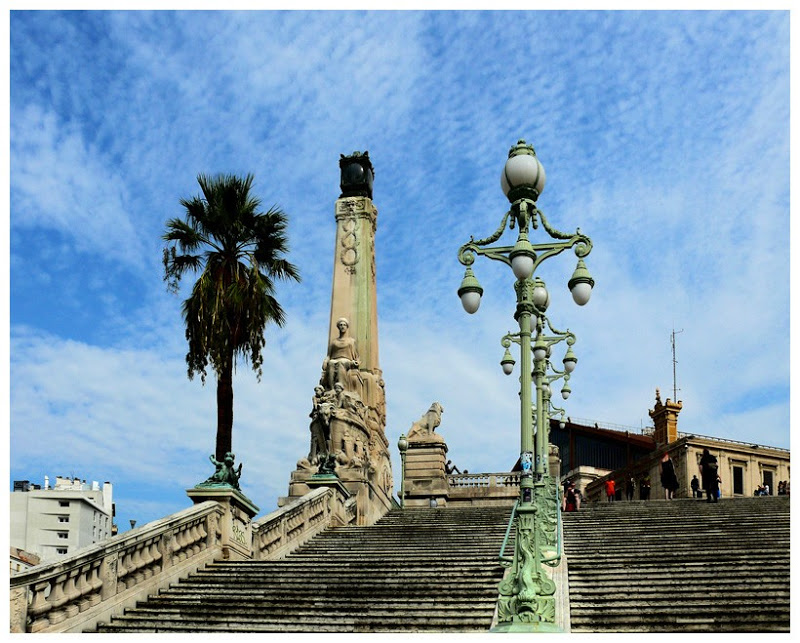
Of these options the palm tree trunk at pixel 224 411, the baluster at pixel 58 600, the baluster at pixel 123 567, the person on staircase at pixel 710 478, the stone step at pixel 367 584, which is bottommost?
the baluster at pixel 58 600

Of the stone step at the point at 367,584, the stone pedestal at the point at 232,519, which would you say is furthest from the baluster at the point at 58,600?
the stone pedestal at the point at 232,519

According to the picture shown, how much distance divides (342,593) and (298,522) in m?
6.62

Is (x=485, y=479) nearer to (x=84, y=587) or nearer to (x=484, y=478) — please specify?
(x=484, y=478)

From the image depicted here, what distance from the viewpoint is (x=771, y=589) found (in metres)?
12.9

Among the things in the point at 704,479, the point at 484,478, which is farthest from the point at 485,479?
the point at 704,479

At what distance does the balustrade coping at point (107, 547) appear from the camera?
1113cm

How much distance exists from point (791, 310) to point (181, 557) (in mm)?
9958

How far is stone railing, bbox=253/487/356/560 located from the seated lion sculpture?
522 inches

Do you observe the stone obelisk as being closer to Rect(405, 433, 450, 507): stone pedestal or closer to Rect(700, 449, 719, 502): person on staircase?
Rect(405, 433, 450, 507): stone pedestal

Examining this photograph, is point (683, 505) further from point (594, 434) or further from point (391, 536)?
point (594, 434)

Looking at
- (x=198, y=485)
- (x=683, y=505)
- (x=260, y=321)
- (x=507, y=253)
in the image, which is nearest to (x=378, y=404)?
(x=260, y=321)

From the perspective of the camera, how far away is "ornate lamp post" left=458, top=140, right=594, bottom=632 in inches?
414

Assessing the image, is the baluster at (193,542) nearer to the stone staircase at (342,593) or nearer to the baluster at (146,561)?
the stone staircase at (342,593)

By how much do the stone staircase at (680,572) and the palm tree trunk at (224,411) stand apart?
332 inches
